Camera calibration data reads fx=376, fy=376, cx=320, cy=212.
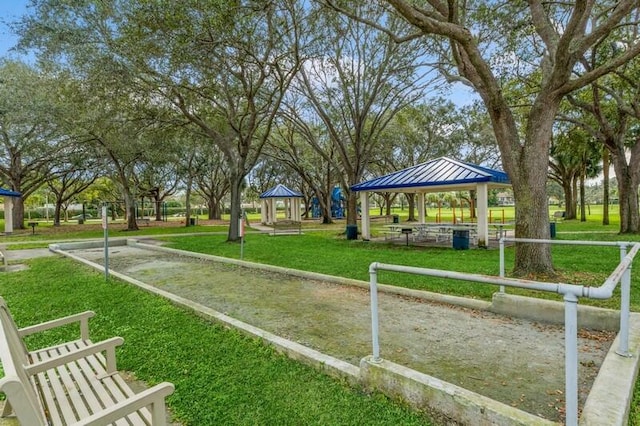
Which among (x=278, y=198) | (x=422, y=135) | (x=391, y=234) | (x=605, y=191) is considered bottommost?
(x=391, y=234)

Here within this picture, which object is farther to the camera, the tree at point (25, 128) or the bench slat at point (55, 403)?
the tree at point (25, 128)

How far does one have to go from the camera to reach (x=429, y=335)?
4578 millimetres

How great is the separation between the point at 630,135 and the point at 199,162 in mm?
29903

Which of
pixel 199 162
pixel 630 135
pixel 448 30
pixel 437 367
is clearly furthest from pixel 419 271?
pixel 199 162

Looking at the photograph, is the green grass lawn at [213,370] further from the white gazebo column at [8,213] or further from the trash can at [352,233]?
the white gazebo column at [8,213]

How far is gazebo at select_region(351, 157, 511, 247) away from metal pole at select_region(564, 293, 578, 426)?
11.2 metres

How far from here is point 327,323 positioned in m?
5.12

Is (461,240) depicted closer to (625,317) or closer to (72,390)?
(625,317)

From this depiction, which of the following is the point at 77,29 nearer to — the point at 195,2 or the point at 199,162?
the point at 195,2

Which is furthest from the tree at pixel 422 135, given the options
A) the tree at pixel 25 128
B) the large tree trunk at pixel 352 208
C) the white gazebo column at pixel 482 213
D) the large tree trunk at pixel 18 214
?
the large tree trunk at pixel 18 214

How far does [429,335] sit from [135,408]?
3.45m

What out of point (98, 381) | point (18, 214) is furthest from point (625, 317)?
point (18, 214)

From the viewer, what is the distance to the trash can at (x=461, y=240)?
13.0 meters

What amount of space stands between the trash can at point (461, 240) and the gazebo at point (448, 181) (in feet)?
2.26
